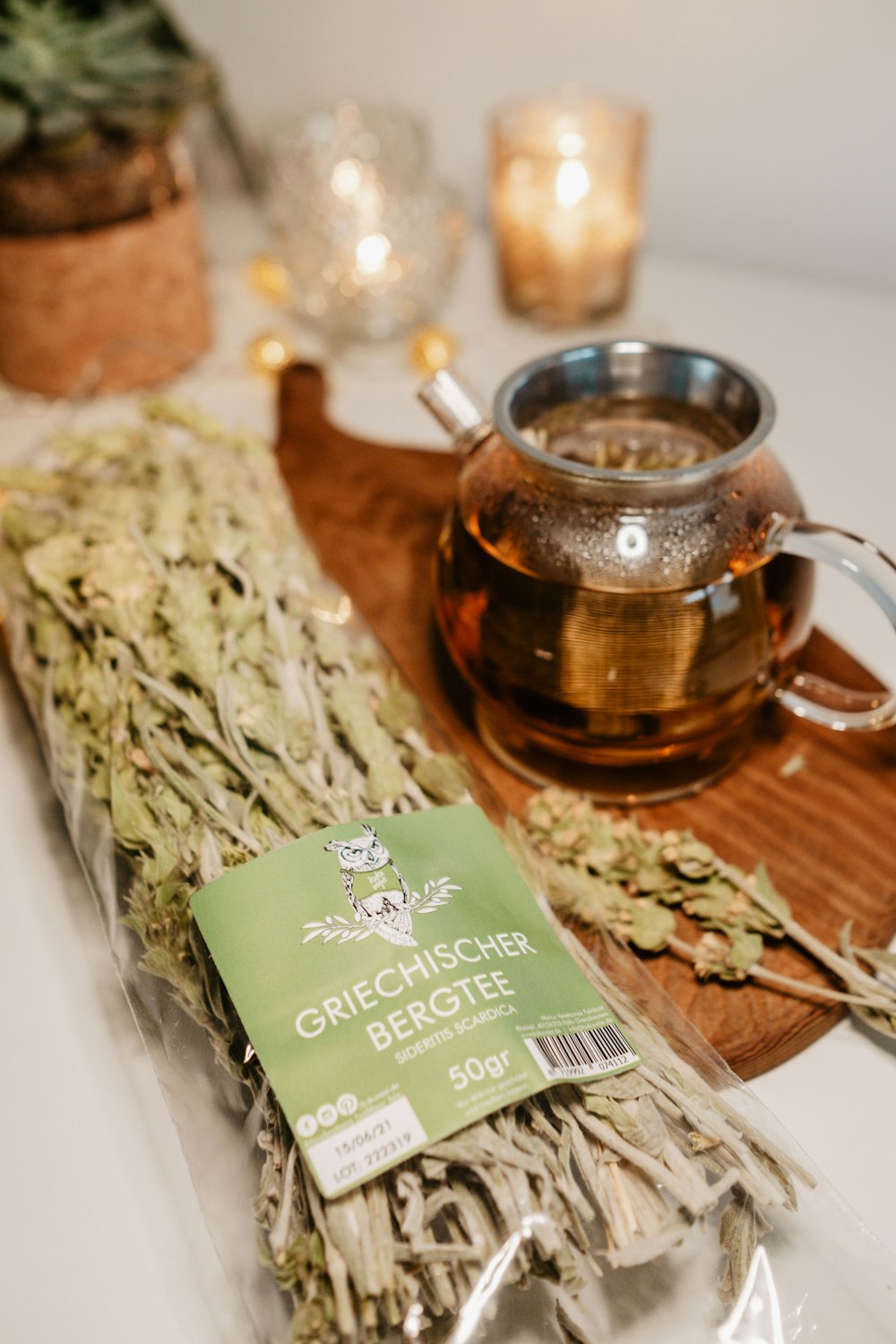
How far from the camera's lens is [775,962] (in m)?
0.50

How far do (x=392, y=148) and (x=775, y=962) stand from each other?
91 cm

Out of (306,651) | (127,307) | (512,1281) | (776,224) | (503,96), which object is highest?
(503,96)

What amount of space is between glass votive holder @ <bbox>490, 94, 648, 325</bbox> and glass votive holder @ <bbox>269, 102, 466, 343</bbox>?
0.07 m

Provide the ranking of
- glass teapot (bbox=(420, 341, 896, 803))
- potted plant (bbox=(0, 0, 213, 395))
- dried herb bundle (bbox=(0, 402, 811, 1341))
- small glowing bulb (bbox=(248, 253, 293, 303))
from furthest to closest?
small glowing bulb (bbox=(248, 253, 293, 303)), potted plant (bbox=(0, 0, 213, 395)), glass teapot (bbox=(420, 341, 896, 803)), dried herb bundle (bbox=(0, 402, 811, 1341))

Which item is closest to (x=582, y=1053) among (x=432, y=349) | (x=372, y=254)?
(x=432, y=349)

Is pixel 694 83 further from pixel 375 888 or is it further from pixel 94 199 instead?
pixel 375 888

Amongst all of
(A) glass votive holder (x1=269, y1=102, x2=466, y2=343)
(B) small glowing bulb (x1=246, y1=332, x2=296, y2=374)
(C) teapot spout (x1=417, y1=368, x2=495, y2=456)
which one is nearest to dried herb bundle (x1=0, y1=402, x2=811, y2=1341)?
(C) teapot spout (x1=417, y1=368, x2=495, y2=456)

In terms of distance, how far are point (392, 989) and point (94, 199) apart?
791mm

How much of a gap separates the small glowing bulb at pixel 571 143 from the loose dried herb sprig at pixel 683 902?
26.9 inches

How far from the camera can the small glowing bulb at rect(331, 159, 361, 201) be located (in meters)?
1.05

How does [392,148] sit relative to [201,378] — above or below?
above

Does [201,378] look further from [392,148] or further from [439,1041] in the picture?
[439,1041]

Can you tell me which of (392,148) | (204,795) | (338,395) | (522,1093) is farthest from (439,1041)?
(392,148)

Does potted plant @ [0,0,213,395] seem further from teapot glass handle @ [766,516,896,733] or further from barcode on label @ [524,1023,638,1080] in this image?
barcode on label @ [524,1023,638,1080]
